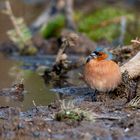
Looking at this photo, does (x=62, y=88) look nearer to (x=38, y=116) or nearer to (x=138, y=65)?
(x=138, y=65)

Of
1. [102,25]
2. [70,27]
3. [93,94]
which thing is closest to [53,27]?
[70,27]

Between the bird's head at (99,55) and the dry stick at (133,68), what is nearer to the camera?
the bird's head at (99,55)

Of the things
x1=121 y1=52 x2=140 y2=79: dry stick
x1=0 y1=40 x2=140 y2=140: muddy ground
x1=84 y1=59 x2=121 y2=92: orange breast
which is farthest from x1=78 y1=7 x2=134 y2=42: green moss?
x1=0 y1=40 x2=140 y2=140: muddy ground

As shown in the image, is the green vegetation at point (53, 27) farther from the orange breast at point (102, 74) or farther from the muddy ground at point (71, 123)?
the muddy ground at point (71, 123)

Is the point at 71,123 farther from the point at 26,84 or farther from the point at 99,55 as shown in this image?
the point at 26,84

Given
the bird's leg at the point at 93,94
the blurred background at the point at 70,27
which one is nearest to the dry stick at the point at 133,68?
the bird's leg at the point at 93,94

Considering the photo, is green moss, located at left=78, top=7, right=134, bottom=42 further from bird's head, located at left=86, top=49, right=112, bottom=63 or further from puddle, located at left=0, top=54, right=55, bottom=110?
bird's head, located at left=86, top=49, right=112, bottom=63

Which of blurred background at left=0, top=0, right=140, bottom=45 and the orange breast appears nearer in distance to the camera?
the orange breast
